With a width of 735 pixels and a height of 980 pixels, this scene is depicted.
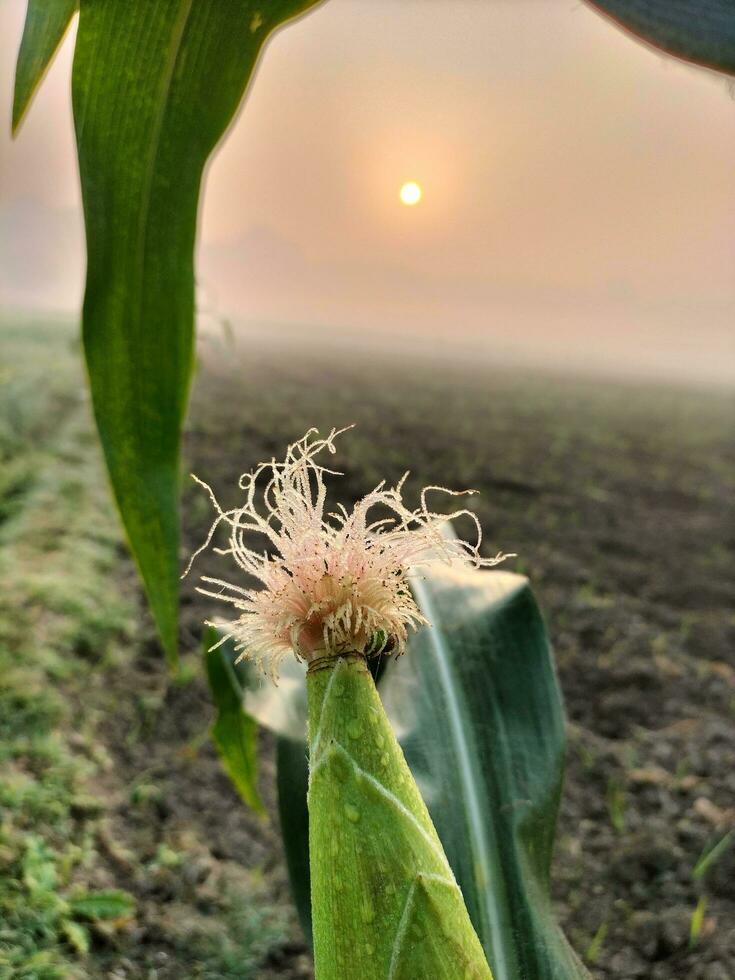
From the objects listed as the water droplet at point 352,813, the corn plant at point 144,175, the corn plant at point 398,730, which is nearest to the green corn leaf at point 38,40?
the corn plant at point 144,175

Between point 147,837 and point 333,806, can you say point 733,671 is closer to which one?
point 147,837

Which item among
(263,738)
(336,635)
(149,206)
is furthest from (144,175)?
(263,738)

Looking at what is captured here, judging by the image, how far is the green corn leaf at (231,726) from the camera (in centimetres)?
65

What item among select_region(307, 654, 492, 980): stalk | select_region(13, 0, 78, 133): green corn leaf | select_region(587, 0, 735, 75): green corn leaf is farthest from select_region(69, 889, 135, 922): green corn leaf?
select_region(587, 0, 735, 75): green corn leaf

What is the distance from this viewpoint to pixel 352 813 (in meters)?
0.30

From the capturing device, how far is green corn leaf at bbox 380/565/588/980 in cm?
49

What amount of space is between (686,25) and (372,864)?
33 cm

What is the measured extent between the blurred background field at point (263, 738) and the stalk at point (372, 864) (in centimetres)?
39

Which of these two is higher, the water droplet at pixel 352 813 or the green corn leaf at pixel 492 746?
the water droplet at pixel 352 813

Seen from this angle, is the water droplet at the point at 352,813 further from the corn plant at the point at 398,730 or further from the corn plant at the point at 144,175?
the corn plant at the point at 144,175

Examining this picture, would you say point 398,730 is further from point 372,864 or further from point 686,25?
point 686,25

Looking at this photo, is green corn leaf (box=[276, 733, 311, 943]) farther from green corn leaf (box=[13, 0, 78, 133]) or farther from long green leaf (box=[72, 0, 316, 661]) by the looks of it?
green corn leaf (box=[13, 0, 78, 133])

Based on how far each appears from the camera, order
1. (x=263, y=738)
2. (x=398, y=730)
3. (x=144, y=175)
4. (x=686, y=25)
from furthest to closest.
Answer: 1. (x=263, y=738)
2. (x=398, y=730)
3. (x=144, y=175)
4. (x=686, y=25)

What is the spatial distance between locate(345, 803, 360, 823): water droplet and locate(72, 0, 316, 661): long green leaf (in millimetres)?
207
